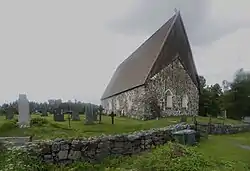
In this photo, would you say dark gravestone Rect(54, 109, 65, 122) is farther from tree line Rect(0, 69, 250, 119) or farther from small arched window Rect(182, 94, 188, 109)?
tree line Rect(0, 69, 250, 119)

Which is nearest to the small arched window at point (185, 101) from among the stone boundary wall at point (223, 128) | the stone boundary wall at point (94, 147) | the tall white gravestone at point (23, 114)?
the stone boundary wall at point (223, 128)

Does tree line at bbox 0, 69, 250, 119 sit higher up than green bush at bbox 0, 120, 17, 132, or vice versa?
tree line at bbox 0, 69, 250, 119

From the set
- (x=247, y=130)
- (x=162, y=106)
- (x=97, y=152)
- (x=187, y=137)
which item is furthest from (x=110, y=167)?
(x=162, y=106)

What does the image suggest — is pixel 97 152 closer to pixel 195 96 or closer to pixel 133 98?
pixel 133 98

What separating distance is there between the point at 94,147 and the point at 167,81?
24635 millimetres

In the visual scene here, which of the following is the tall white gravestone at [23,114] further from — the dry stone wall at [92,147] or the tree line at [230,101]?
the tree line at [230,101]

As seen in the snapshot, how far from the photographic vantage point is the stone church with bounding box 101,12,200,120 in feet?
109

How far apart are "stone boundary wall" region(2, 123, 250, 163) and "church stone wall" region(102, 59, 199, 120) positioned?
20032 mm

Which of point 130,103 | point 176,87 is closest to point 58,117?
point 130,103

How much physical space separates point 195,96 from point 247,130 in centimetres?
1299

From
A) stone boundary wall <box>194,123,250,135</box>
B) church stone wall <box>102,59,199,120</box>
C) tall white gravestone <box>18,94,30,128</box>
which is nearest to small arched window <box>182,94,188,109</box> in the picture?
church stone wall <box>102,59,199,120</box>

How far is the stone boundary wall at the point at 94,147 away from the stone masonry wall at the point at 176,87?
20709 millimetres

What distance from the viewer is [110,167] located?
10039 millimetres

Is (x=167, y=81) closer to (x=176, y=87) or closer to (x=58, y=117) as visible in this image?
(x=176, y=87)
